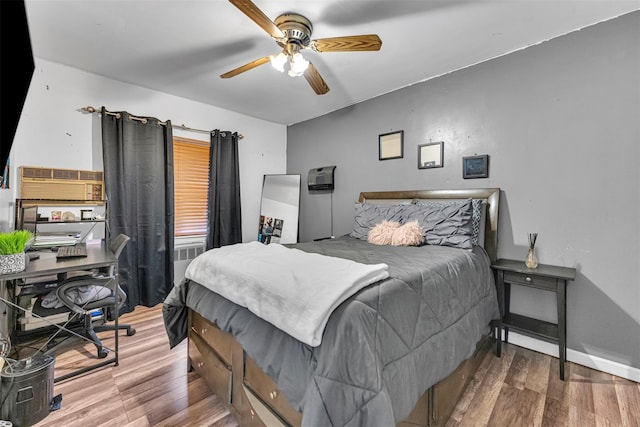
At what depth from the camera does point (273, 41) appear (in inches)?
88.0

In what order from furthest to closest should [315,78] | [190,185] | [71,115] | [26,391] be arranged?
Answer: [190,185] → [71,115] → [315,78] → [26,391]

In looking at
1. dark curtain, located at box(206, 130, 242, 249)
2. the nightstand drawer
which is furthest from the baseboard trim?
dark curtain, located at box(206, 130, 242, 249)

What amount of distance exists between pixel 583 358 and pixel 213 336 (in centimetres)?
260

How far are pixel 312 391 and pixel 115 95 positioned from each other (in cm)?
345

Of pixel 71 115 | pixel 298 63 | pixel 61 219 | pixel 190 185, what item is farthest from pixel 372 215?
pixel 71 115

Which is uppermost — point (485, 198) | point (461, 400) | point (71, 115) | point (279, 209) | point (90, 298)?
point (71, 115)

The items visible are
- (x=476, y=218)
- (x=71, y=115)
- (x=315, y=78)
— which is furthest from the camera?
(x=71, y=115)

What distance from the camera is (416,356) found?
3.92 ft

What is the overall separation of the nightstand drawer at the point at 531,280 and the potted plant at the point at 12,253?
10.7 ft

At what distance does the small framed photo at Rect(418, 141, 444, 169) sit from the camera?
276 centimetres

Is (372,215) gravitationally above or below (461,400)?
above

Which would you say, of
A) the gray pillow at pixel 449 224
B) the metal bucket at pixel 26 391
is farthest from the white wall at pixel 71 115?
the gray pillow at pixel 449 224

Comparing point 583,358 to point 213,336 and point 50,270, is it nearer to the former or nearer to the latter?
point 213,336

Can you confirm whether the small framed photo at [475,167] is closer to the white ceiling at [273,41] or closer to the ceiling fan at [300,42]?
the white ceiling at [273,41]
